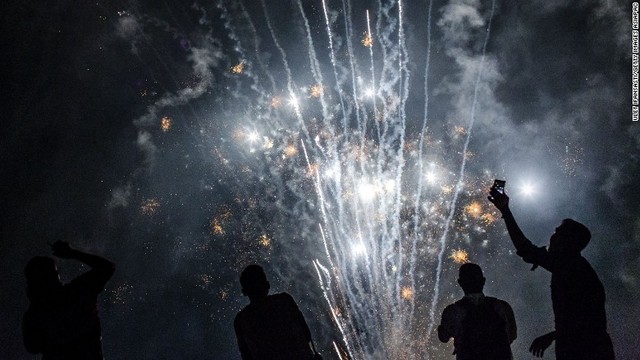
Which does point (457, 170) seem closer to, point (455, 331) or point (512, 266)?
point (512, 266)

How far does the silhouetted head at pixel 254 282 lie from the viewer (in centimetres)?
311

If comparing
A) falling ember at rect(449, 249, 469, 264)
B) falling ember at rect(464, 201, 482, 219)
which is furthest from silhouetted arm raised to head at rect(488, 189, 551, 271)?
falling ember at rect(449, 249, 469, 264)

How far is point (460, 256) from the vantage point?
980 inches

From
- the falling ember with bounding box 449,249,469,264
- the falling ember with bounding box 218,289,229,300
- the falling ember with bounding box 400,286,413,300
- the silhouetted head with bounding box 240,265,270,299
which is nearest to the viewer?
the silhouetted head with bounding box 240,265,270,299

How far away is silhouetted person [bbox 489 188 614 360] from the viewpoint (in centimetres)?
291

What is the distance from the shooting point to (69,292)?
279 centimetres

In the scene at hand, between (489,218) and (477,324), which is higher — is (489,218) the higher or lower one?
the higher one

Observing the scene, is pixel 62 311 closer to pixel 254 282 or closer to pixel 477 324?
pixel 254 282

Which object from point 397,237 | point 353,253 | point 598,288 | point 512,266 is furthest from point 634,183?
point 598,288

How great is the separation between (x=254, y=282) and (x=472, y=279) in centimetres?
184

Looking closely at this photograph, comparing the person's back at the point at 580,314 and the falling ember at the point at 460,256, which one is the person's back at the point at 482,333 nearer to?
the person's back at the point at 580,314

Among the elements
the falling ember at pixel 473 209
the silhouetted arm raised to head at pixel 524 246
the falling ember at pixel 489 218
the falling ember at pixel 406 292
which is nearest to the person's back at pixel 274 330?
the silhouetted arm raised to head at pixel 524 246

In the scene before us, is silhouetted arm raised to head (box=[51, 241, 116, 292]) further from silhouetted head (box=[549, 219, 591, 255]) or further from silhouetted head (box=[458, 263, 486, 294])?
silhouetted head (box=[549, 219, 591, 255])

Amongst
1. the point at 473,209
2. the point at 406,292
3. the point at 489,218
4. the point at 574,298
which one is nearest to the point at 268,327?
the point at 574,298
